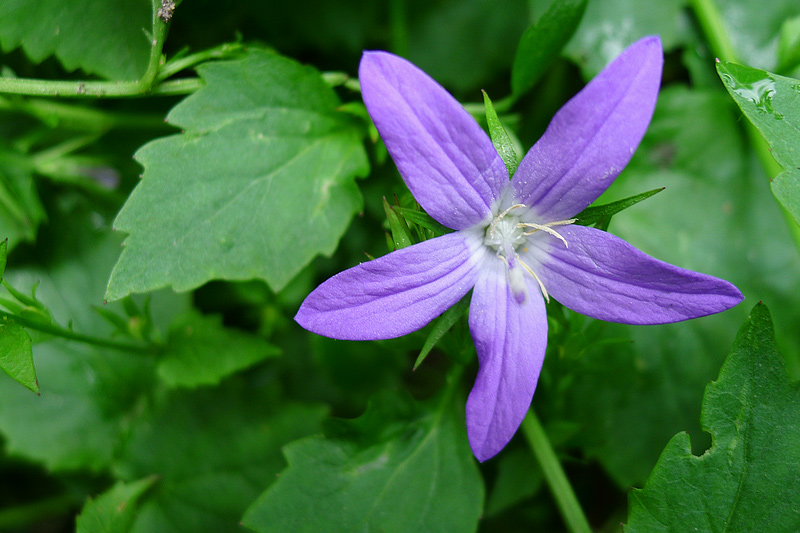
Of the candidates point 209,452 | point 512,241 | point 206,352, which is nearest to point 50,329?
point 206,352

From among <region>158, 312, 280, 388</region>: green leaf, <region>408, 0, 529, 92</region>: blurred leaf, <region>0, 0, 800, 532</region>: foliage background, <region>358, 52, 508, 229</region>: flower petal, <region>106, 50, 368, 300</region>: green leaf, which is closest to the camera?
<region>358, 52, 508, 229</region>: flower petal

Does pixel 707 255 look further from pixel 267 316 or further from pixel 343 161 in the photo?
pixel 267 316

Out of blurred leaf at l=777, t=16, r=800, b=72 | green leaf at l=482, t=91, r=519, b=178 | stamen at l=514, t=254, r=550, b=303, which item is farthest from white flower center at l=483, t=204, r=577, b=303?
blurred leaf at l=777, t=16, r=800, b=72

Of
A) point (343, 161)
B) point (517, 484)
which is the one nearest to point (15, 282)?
point (343, 161)

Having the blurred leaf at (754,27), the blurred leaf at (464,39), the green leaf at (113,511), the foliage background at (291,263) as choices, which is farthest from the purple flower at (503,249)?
the blurred leaf at (754,27)

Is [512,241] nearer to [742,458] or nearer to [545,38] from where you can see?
[545,38]

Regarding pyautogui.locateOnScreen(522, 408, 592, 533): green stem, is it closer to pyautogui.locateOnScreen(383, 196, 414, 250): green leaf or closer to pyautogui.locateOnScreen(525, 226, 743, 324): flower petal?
pyautogui.locateOnScreen(525, 226, 743, 324): flower petal

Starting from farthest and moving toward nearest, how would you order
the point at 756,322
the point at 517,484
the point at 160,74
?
the point at 517,484 < the point at 160,74 < the point at 756,322
